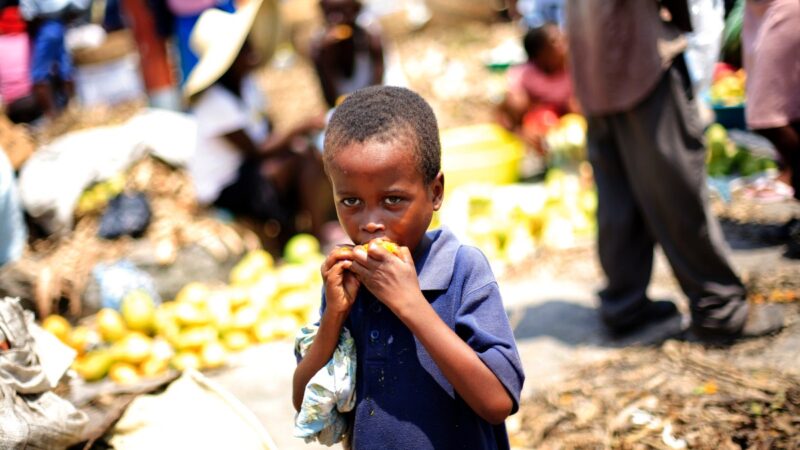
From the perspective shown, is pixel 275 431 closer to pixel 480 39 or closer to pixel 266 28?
pixel 266 28

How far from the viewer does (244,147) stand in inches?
226

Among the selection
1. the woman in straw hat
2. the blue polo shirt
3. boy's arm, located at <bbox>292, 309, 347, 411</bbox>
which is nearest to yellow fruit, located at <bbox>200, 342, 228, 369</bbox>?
the woman in straw hat

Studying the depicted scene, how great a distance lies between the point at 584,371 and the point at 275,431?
139 centimetres

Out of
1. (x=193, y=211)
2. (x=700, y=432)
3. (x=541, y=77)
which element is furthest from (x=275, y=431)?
(x=541, y=77)

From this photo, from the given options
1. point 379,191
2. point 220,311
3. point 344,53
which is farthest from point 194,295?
point 379,191

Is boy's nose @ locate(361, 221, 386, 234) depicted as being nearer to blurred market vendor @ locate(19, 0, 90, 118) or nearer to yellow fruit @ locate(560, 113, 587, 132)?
yellow fruit @ locate(560, 113, 587, 132)

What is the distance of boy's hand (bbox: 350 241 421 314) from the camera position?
162 centimetres

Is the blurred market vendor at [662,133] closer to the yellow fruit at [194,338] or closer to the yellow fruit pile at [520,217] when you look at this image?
the yellow fruit pile at [520,217]

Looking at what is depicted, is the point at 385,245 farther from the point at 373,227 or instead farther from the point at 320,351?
the point at 320,351

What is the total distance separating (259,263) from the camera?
5.20m

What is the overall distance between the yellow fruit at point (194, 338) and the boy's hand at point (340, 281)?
2882 mm

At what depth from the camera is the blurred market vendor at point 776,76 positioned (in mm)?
3791

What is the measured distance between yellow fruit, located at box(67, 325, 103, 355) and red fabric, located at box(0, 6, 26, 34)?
3537 mm

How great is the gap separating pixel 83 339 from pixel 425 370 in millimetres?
3222
